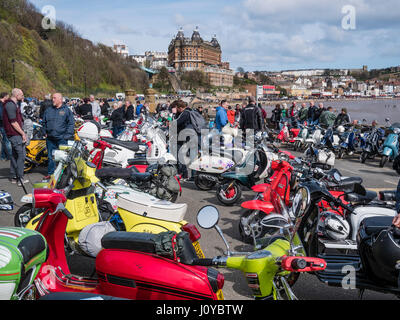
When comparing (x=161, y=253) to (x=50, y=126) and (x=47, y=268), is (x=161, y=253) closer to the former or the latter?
(x=47, y=268)

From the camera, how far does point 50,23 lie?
189 ft

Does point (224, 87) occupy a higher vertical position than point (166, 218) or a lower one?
higher

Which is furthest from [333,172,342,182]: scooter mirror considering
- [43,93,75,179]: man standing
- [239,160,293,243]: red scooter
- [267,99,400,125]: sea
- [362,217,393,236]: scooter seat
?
[267,99,400,125]: sea

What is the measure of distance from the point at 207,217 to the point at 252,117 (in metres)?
7.97

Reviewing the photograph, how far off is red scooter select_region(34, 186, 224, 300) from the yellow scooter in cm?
84

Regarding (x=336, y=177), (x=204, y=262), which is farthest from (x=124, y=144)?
(x=204, y=262)

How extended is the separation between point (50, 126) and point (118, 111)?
574 cm

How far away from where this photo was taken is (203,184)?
24.9 feet

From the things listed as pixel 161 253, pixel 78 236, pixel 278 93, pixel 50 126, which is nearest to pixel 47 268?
pixel 78 236

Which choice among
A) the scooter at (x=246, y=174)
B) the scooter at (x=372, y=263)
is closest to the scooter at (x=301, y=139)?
the scooter at (x=246, y=174)

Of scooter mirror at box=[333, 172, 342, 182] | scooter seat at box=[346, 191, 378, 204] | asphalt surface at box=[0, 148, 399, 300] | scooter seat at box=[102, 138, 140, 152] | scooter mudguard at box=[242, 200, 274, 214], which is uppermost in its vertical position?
scooter seat at box=[102, 138, 140, 152]

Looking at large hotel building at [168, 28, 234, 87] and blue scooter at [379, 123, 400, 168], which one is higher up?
large hotel building at [168, 28, 234, 87]

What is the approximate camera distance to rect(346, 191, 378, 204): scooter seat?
4.41 meters

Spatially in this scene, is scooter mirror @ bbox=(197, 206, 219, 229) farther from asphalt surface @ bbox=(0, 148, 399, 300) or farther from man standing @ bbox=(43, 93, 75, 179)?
man standing @ bbox=(43, 93, 75, 179)
